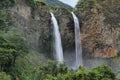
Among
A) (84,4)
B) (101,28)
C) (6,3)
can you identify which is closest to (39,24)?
(6,3)

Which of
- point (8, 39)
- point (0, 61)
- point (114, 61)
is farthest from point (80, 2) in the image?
point (0, 61)

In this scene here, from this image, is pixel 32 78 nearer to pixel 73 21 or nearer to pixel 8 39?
pixel 8 39

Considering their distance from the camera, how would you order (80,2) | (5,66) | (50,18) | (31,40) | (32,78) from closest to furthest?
1. (32,78)
2. (5,66)
3. (31,40)
4. (50,18)
5. (80,2)

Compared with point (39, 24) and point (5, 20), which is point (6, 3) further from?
point (39, 24)

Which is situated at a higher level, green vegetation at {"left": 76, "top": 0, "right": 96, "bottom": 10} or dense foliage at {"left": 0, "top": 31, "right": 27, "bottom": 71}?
green vegetation at {"left": 76, "top": 0, "right": 96, "bottom": 10}

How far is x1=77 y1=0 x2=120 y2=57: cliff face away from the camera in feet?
142

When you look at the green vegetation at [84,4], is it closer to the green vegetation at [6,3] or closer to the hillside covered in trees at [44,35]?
the hillside covered in trees at [44,35]

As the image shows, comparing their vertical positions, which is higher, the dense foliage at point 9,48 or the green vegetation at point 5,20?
the green vegetation at point 5,20

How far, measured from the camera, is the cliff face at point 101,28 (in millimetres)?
43344

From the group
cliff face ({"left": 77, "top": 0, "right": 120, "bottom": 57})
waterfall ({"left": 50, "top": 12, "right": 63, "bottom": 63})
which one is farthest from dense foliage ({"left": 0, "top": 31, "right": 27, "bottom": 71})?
cliff face ({"left": 77, "top": 0, "right": 120, "bottom": 57})

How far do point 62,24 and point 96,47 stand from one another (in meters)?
5.45

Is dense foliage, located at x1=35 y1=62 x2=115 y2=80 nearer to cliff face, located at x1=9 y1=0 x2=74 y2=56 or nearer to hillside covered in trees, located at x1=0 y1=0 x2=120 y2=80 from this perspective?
hillside covered in trees, located at x1=0 y1=0 x2=120 y2=80

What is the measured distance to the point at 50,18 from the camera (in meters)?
43.2

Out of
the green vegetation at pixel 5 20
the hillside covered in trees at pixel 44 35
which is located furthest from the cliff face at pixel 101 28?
the green vegetation at pixel 5 20
